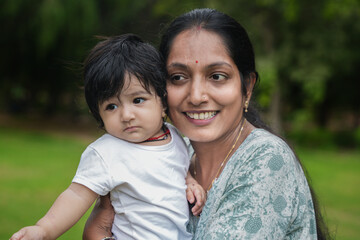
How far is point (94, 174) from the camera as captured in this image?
199 cm

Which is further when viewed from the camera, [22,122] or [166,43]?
[22,122]

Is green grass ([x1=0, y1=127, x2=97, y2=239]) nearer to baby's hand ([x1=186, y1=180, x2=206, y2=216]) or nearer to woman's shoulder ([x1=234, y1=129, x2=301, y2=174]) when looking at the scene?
baby's hand ([x1=186, y1=180, x2=206, y2=216])

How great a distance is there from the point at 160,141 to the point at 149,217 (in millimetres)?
384

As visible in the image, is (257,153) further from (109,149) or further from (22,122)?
(22,122)

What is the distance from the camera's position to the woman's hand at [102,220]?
2236 mm

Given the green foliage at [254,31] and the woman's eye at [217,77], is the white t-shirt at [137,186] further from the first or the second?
the green foliage at [254,31]

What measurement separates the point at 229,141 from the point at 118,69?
720 mm

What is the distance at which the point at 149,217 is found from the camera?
2113 millimetres

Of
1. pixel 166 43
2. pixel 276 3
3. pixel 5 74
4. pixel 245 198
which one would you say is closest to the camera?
pixel 245 198

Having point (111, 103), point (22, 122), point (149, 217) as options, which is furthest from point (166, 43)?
point (22, 122)

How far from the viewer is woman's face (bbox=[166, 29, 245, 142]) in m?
2.24

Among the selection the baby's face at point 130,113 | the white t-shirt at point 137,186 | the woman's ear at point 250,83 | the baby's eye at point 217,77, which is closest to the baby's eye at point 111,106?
the baby's face at point 130,113

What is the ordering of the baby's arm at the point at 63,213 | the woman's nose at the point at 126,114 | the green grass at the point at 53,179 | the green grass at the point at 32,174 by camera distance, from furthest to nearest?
1. the green grass at the point at 53,179
2. the green grass at the point at 32,174
3. the woman's nose at the point at 126,114
4. the baby's arm at the point at 63,213

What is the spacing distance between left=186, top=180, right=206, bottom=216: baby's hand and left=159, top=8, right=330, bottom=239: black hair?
0.54 metres
